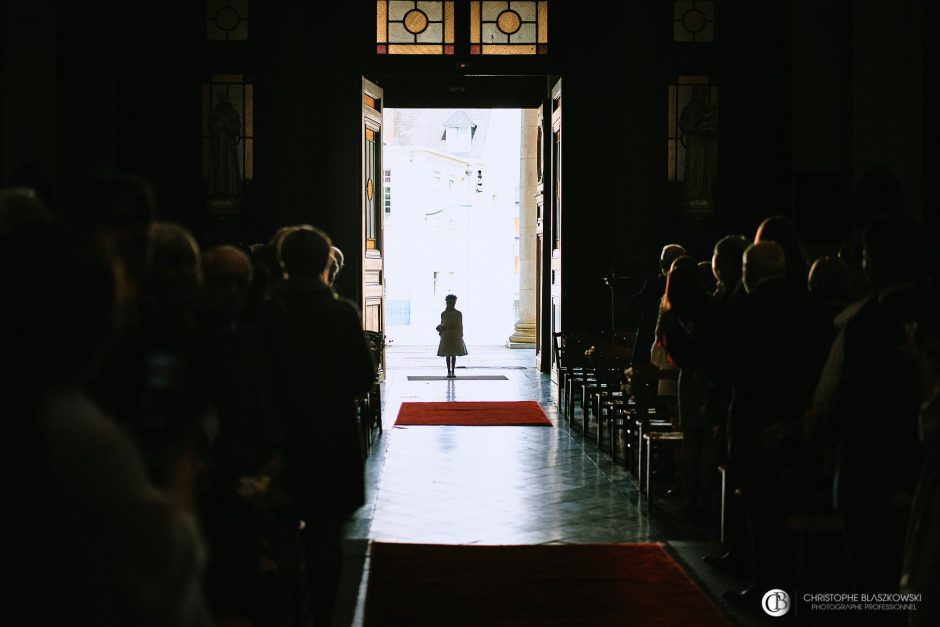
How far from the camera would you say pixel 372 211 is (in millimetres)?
14305

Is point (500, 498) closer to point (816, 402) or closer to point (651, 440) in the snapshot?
point (651, 440)

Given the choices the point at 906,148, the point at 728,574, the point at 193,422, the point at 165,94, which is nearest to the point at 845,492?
the point at 728,574

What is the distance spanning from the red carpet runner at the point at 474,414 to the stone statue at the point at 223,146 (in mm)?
2977

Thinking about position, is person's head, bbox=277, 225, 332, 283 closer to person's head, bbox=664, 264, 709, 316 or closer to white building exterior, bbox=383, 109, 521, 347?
person's head, bbox=664, 264, 709, 316

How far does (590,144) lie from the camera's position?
1425 cm

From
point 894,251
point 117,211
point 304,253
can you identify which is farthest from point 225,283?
point 894,251

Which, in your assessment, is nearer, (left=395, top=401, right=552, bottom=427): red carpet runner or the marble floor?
the marble floor

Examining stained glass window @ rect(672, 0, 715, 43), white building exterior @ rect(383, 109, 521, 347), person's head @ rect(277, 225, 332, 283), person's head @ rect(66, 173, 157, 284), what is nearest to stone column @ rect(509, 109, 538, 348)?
stained glass window @ rect(672, 0, 715, 43)

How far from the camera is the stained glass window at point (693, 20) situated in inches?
513

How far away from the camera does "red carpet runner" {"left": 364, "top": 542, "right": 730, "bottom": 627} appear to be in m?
4.78

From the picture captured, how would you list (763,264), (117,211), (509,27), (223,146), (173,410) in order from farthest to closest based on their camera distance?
1. (509,27)
2. (223,146)
3. (763,264)
4. (117,211)
5. (173,410)

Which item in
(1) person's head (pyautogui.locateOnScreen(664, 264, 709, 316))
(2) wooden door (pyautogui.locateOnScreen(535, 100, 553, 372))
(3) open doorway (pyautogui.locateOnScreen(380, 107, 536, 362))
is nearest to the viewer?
(1) person's head (pyautogui.locateOnScreen(664, 264, 709, 316))

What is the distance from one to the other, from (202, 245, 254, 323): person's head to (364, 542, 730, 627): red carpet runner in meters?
1.60

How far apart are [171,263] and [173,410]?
6.44 ft
